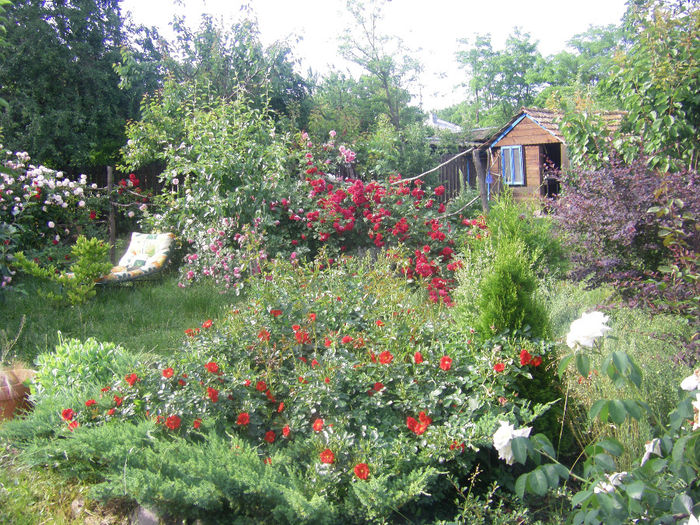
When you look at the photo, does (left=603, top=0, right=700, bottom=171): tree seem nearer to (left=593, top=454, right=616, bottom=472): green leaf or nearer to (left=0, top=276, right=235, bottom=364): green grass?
(left=593, top=454, right=616, bottom=472): green leaf

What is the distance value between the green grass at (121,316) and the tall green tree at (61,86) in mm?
5767

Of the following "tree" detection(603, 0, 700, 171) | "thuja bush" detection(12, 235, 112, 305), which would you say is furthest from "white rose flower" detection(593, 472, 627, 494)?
"thuja bush" detection(12, 235, 112, 305)

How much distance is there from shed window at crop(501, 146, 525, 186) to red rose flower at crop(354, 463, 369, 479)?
1417 centimetres

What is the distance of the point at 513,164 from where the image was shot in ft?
50.6

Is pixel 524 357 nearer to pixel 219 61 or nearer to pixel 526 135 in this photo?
pixel 219 61

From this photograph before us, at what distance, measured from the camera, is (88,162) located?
11.8 m

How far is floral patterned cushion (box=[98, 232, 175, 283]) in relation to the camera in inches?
253

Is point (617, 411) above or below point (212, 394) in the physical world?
above

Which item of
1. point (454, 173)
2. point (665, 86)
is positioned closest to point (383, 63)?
point (454, 173)

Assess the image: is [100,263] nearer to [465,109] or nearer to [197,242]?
[197,242]

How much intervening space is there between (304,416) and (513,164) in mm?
14180

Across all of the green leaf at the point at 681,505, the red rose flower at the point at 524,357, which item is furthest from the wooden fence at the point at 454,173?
the green leaf at the point at 681,505

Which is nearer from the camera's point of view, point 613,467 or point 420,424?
point 613,467

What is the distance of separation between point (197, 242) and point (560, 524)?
5350 mm
